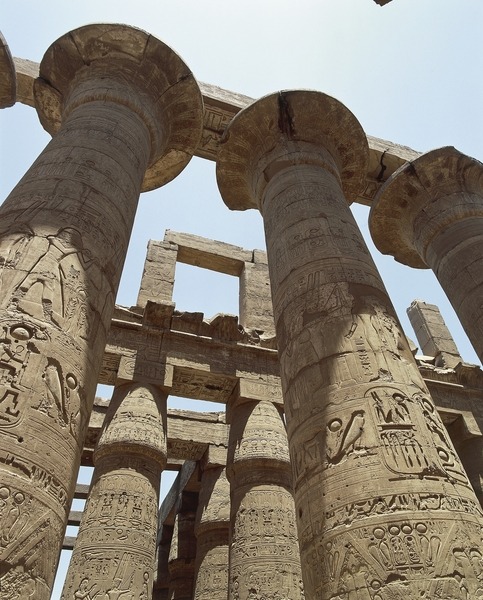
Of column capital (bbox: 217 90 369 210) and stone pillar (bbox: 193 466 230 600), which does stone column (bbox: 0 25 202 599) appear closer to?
column capital (bbox: 217 90 369 210)

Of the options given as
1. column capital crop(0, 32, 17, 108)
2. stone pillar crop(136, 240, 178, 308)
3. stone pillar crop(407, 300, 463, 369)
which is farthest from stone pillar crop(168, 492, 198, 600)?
column capital crop(0, 32, 17, 108)

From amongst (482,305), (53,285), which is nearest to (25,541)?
(53,285)

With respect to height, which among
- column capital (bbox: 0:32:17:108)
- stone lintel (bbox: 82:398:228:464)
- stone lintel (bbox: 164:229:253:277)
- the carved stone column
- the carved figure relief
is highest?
stone lintel (bbox: 164:229:253:277)

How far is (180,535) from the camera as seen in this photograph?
11648 mm

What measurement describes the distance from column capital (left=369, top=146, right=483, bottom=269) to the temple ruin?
1.4 inches

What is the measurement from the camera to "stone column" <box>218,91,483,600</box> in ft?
9.74

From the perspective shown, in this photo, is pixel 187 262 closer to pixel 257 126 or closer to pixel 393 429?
pixel 257 126

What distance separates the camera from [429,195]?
880 centimetres

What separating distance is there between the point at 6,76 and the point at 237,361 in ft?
20.4

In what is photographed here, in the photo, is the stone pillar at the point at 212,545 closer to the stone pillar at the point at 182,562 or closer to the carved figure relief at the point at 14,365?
the stone pillar at the point at 182,562

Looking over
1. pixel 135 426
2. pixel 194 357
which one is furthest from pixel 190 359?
pixel 135 426

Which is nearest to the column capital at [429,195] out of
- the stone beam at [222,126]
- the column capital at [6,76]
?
the stone beam at [222,126]

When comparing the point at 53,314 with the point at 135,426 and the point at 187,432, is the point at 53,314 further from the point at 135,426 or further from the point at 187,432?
the point at 187,432

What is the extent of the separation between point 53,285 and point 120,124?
3033 mm
